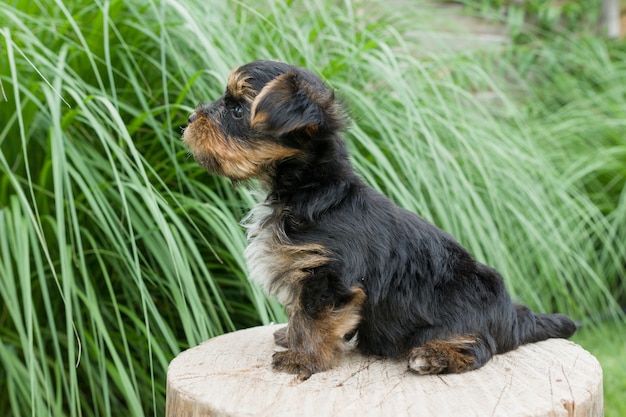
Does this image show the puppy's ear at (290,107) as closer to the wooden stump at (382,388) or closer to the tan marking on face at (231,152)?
the tan marking on face at (231,152)

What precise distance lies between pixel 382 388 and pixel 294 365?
0.28 meters

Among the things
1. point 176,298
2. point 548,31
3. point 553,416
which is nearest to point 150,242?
point 176,298

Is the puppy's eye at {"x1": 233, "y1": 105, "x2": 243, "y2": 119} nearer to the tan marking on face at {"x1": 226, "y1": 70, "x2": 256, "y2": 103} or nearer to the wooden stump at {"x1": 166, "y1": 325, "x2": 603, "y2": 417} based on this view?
the tan marking on face at {"x1": 226, "y1": 70, "x2": 256, "y2": 103}

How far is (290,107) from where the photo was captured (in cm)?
216

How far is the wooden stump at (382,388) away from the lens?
193cm

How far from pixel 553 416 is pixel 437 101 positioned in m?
2.67

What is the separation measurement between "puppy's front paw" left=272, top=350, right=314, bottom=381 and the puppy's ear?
66cm

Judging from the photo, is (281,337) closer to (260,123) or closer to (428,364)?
(428,364)

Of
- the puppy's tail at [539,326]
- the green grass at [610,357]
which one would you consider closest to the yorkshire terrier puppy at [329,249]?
the puppy's tail at [539,326]

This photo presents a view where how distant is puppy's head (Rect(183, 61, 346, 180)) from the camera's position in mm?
2186

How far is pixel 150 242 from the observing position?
3.05 m

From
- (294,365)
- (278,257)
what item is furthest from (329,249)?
(294,365)

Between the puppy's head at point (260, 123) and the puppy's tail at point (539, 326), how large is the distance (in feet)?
3.02

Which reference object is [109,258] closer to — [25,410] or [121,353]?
[121,353]
